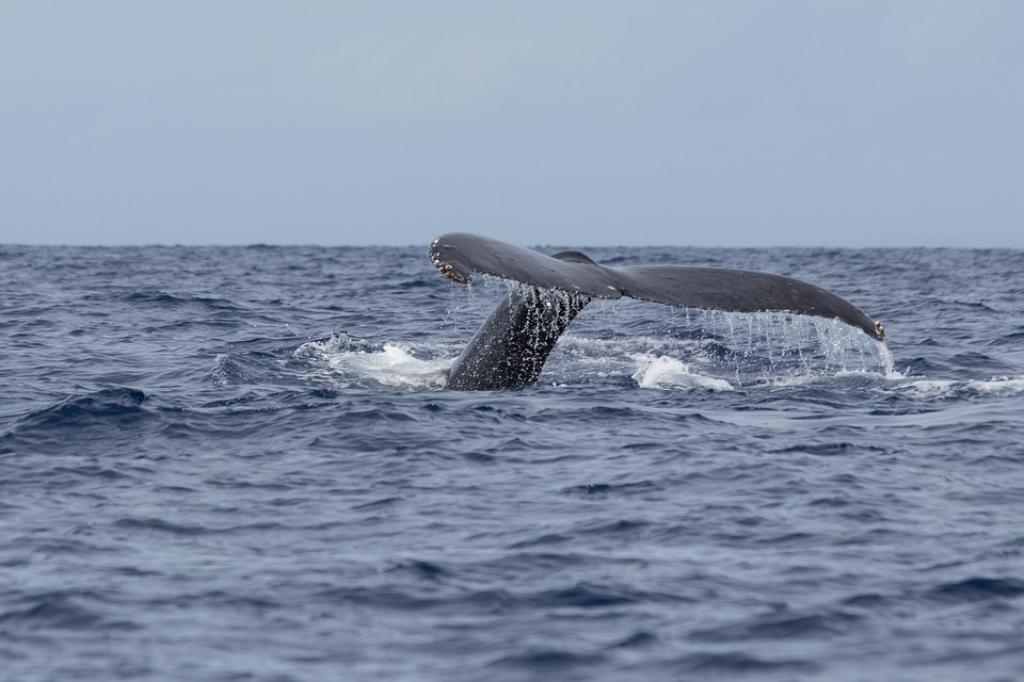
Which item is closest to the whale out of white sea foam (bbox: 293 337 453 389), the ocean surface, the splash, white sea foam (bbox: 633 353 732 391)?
the ocean surface

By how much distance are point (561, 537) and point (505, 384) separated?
4.73 m

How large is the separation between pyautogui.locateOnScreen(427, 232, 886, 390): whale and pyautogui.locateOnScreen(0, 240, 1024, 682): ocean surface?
0.43 metres

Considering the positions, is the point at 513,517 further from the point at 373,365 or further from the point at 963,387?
the point at 373,365

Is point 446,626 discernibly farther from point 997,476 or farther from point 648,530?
point 997,476

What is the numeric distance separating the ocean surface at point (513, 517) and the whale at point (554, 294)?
0.43 metres

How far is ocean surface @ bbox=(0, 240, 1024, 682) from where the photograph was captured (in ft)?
22.5

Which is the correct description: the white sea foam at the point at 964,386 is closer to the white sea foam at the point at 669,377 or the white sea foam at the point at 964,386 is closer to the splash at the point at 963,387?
the splash at the point at 963,387

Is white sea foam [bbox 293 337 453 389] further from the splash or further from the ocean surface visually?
the splash

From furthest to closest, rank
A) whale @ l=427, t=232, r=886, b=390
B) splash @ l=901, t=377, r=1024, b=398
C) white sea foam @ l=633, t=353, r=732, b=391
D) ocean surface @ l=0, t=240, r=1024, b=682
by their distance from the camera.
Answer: white sea foam @ l=633, t=353, r=732, b=391, splash @ l=901, t=377, r=1024, b=398, whale @ l=427, t=232, r=886, b=390, ocean surface @ l=0, t=240, r=1024, b=682

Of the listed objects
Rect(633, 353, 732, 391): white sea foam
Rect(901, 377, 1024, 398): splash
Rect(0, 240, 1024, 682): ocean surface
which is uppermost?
Rect(901, 377, 1024, 398): splash

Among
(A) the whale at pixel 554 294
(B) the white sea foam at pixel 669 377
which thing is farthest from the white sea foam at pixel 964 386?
(A) the whale at pixel 554 294

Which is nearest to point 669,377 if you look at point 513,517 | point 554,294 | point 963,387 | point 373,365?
point 963,387

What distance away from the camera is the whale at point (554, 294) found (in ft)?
31.0

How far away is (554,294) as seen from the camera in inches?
483
